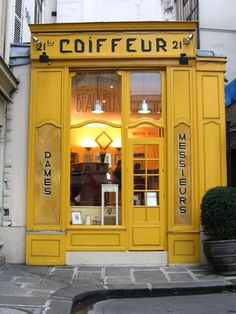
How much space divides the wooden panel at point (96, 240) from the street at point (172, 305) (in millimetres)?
2133

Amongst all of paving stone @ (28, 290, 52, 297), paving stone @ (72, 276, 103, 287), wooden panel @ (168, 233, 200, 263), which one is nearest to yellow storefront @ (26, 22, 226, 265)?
wooden panel @ (168, 233, 200, 263)

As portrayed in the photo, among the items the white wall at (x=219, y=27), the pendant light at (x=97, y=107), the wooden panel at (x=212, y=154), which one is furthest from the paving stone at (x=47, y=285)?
the white wall at (x=219, y=27)

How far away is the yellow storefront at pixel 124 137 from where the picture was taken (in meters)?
9.64

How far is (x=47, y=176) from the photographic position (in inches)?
383

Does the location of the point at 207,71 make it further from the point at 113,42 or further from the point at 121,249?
the point at 121,249

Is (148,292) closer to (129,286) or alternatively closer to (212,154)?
(129,286)

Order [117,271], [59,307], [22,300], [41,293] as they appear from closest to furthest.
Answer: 1. [59,307]
2. [22,300]
3. [41,293]
4. [117,271]

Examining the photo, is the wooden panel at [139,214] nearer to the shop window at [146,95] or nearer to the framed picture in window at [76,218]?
the framed picture in window at [76,218]

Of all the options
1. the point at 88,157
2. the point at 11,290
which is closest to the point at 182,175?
the point at 88,157

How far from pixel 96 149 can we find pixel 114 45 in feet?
7.16

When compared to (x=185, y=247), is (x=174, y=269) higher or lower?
lower

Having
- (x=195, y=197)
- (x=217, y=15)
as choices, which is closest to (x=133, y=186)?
(x=195, y=197)

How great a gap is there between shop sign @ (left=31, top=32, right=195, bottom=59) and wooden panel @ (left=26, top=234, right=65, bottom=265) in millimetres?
3684

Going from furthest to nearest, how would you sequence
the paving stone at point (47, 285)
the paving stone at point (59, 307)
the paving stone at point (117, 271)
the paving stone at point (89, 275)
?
the paving stone at point (117, 271)
the paving stone at point (89, 275)
the paving stone at point (47, 285)
the paving stone at point (59, 307)
